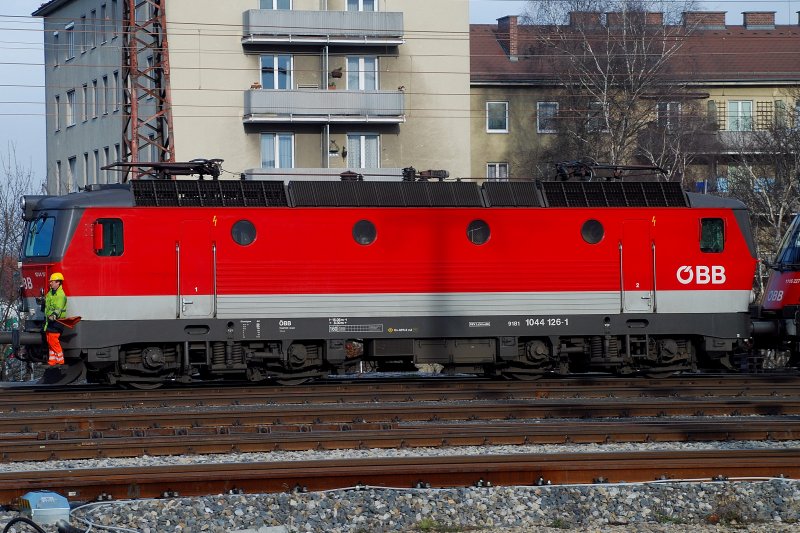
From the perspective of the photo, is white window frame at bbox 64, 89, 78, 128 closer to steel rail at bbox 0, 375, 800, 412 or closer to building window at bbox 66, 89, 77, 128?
building window at bbox 66, 89, 77, 128

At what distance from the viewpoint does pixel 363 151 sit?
47906 mm

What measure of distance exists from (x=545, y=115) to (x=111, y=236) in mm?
35423

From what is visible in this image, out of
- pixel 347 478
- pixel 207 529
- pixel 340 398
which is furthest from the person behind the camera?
pixel 340 398

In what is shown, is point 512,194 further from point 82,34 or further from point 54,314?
point 82,34

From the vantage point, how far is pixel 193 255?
19.9m

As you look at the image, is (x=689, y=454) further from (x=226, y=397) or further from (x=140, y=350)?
(x=140, y=350)

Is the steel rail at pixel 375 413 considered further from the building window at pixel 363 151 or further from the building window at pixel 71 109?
the building window at pixel 71 109

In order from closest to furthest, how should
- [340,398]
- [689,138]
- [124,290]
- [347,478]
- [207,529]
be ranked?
[207,529] → [347,478] → [340,398] → [124,290] → [689,138]

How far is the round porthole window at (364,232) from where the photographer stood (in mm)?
20531

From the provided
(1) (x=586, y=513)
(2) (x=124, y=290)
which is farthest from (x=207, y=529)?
(2) (x=124, y=290)

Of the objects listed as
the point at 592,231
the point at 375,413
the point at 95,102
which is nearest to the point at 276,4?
the point at 95,102

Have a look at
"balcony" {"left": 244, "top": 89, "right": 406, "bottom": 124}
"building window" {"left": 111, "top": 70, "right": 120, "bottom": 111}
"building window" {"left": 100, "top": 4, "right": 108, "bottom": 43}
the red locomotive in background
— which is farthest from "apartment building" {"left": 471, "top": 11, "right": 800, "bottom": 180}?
the red locomotive in background

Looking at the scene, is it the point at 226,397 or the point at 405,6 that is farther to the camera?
the point at 405,6

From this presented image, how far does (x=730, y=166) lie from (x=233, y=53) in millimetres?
19486
